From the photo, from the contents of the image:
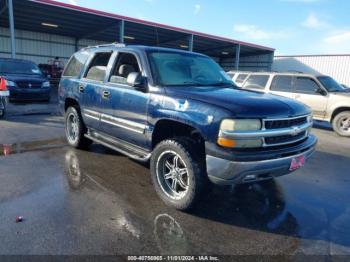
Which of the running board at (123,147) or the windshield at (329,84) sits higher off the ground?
the windshield at (329,84)

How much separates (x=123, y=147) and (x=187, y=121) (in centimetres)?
157

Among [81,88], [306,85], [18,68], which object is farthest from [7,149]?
[306,85]

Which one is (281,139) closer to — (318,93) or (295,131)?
(295,131)

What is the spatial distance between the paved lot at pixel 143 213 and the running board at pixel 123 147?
1.37ft

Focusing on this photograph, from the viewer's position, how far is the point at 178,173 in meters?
3.65

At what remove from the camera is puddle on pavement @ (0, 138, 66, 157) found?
5742 millimetres

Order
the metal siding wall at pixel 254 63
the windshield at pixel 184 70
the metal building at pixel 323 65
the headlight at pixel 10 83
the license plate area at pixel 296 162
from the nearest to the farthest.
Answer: the license plate area at pixel 296 162
the windshield at pixel 184 70
the headlight at pixel 10 83
the metal building at pixel 323 65
the metal siding wall at pixel 254 63

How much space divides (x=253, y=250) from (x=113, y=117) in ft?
8.99

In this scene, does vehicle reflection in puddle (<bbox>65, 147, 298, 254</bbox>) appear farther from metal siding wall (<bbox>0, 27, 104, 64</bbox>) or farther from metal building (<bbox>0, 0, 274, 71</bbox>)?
metal siding wall (<bbox>0, 27, 104, 64</bbox>)

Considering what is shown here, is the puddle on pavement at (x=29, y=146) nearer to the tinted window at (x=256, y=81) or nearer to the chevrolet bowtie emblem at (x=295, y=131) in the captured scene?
the chevrolet bowtie emblem at (x=295, y=131)

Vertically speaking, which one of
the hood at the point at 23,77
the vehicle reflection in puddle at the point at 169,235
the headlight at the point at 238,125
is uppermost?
the hood at the point at 23,77

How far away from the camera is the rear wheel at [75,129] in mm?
5703

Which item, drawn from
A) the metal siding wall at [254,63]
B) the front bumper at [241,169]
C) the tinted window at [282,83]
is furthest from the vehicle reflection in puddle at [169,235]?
the metal siding wall at [254,63]

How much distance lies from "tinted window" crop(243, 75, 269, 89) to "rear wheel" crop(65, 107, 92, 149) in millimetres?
6720
